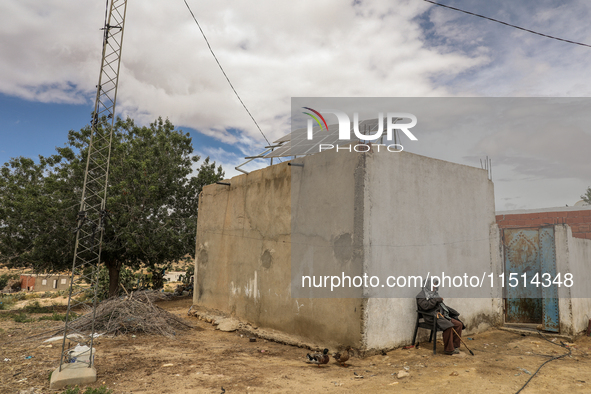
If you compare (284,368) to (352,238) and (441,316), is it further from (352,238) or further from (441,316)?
(441,316)

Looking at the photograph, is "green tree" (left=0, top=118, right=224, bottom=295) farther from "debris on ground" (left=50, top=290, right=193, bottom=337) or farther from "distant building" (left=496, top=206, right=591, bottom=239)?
"distant building" (left=496, top=206, right=591, bottom=239)

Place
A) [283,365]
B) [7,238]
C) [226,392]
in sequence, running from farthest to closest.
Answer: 1. [7,238]
2. [283,365]
3. [226,392]

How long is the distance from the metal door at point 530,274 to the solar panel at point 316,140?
419 cm

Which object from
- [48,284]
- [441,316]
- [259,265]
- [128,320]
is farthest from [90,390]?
[48,284]

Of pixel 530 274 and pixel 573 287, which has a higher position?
pixel 530 274

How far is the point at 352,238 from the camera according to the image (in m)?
6.20

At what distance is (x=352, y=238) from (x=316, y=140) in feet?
8.16

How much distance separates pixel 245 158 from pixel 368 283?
13.9 feet

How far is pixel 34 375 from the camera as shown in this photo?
204 inches

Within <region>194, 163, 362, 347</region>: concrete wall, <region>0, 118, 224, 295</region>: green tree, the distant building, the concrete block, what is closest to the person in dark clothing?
<region>194, 163, 362, 347</region>: concrete wall

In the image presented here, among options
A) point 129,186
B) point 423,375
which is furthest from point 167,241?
point 423,375

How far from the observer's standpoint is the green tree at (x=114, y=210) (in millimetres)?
12906

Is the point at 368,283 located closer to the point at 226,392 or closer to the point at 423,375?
the point at 423,375

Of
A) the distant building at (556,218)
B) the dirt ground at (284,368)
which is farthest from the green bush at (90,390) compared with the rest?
the distant building at (556,218)
